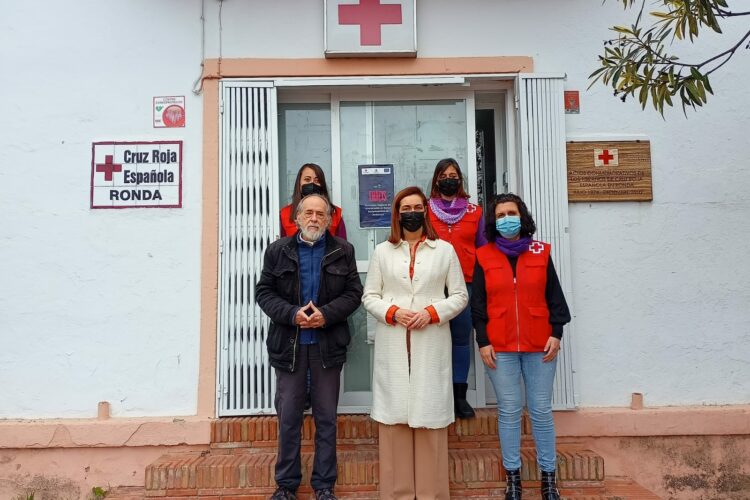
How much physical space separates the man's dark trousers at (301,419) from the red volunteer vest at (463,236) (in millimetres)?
1159

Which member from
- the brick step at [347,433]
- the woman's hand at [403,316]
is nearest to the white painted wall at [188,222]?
the brick step at [347,433]

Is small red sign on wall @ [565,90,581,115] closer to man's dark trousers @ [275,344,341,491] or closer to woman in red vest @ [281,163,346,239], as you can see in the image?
woman in red vest @ [281,163,346,239]

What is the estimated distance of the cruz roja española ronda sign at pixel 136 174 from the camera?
4.31 meters

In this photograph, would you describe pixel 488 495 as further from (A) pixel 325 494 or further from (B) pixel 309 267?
(B) pixel 309 267

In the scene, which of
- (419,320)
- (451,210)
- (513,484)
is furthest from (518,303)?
(513,484)

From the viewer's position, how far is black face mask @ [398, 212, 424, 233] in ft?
11.3

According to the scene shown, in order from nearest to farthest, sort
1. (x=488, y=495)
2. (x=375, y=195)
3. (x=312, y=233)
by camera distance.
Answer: (x=312, y=233) < (x=488, y=495) < (x=375, y=195)

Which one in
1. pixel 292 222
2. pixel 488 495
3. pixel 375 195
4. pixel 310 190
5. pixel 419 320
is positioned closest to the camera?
pixel 419 320

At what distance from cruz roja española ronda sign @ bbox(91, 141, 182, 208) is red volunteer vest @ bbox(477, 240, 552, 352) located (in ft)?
8.07

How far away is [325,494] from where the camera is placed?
3416 mm

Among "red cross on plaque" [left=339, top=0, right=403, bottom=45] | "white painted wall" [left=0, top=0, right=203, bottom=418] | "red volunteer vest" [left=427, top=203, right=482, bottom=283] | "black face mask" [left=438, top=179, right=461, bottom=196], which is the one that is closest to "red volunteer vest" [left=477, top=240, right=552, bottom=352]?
"red volunteer vest" [left=427, top=203, right=482, bottom=283]

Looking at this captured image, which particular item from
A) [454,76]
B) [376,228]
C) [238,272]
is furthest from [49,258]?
[454,76]

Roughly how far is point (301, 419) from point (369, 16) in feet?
9.92

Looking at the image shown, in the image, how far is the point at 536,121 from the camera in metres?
4.36
